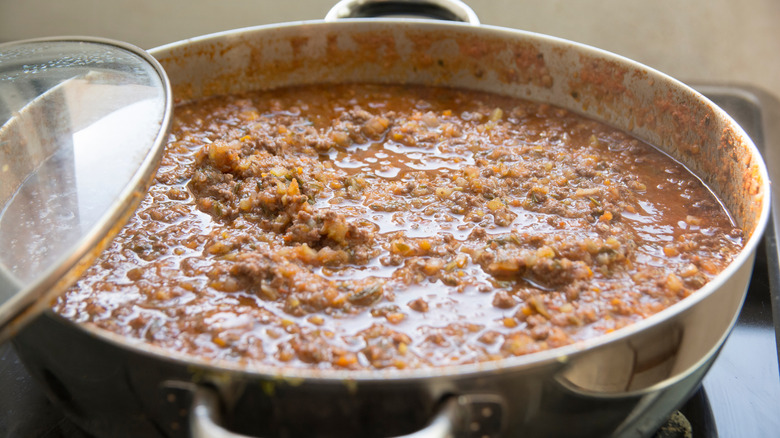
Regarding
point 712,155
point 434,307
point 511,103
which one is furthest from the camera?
point 511,103

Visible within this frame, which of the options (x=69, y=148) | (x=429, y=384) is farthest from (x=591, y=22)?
(x=429, y=384)

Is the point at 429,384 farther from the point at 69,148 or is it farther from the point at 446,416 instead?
the point at 69,148

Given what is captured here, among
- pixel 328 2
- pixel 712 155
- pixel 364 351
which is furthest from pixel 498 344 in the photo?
pixel 328 2

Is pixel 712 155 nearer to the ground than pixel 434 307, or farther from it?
farther from it

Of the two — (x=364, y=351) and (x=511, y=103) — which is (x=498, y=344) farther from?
(x=511, y=103)

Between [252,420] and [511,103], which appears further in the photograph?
[511,103]

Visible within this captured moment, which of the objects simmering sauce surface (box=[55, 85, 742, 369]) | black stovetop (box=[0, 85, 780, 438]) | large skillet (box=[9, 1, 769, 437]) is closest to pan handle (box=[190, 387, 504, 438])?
large skillet (box=[9, 1, 769, 437])
